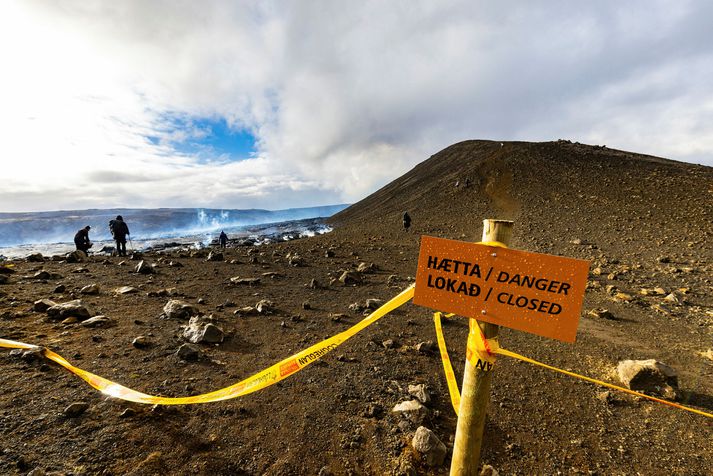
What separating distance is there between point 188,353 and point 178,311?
86.2 inches

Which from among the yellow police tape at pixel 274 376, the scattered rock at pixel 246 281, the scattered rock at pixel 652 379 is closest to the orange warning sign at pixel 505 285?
the yellow police tape at pixel 274 376

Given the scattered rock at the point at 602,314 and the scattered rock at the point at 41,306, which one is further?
the scattered rock at the point at 602,314

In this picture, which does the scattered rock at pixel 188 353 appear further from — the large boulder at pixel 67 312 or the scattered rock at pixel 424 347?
the scattered rock at pixel 424 347

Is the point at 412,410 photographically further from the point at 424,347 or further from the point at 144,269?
the point at 144,269

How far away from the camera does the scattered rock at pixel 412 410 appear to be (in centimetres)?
380

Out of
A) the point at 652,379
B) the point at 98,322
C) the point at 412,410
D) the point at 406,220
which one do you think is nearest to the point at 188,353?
the point at 98,322

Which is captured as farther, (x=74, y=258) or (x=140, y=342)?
(x=74, y=258)

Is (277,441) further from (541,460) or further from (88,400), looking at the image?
(541,460)

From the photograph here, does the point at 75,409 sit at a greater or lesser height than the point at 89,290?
lesser

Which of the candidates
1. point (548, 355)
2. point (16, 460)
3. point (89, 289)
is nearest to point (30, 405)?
point (16, 460)

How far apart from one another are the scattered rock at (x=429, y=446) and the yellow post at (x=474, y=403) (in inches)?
39.2

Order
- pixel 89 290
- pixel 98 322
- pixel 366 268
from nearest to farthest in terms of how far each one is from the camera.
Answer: pixel 98 322
pixel 89 290
pixel 366 268

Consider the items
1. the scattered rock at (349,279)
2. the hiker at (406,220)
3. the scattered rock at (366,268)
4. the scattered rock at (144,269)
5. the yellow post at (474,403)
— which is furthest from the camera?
the hiker at (406,220)

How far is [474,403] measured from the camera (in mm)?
2264
